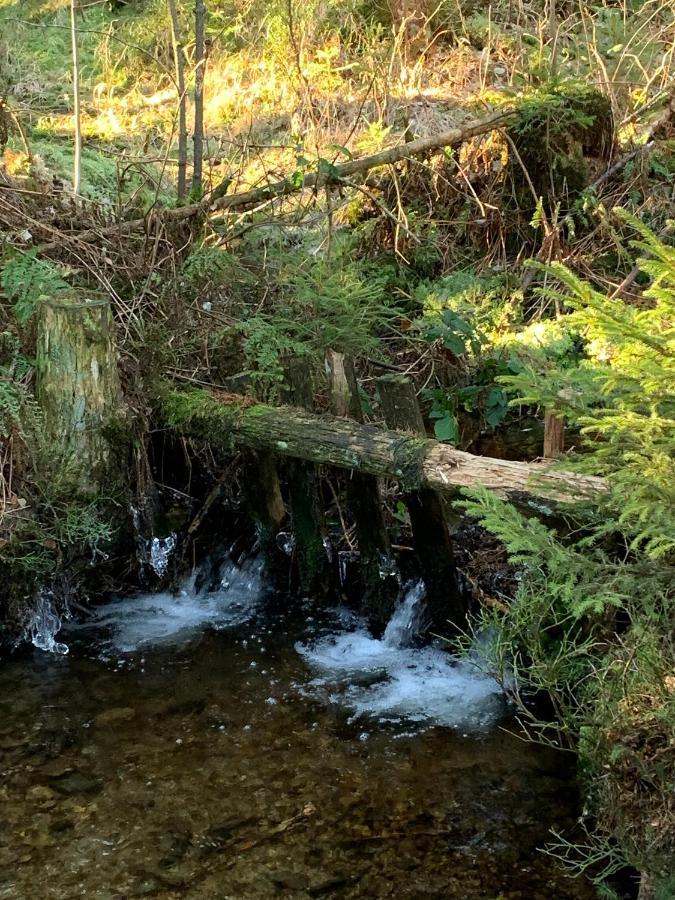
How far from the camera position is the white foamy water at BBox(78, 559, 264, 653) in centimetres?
544

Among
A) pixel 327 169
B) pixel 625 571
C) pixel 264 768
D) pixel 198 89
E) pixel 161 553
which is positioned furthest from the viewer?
pixel 198 89

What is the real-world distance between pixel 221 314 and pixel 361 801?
363cm

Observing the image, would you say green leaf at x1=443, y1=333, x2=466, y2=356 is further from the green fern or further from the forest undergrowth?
the green fern

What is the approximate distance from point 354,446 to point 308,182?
327cm

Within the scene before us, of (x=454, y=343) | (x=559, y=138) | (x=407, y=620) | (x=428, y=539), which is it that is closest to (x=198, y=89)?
(x=454, y=343)

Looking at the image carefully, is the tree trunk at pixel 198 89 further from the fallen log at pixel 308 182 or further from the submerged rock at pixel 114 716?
the submerged rock at pixel 114 716

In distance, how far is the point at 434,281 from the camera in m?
8.32

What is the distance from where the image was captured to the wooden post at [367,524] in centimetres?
521

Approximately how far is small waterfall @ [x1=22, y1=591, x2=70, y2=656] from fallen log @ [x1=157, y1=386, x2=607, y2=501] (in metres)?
1.30

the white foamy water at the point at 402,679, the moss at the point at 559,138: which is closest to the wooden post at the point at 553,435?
the white foamy water at the point at 402,679

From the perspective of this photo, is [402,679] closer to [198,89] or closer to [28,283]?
[28,283]

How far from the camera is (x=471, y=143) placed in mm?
8484

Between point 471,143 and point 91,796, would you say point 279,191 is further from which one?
point 91,796

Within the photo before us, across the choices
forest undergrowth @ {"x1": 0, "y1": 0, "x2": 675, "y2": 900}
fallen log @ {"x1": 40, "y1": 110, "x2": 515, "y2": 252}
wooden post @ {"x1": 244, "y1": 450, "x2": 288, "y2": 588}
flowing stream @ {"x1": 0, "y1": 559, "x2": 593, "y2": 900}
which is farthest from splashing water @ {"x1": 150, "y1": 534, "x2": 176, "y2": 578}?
fallen log @ {"x1": 40, "y1": 110, "x2": 515, "y2": 252}
